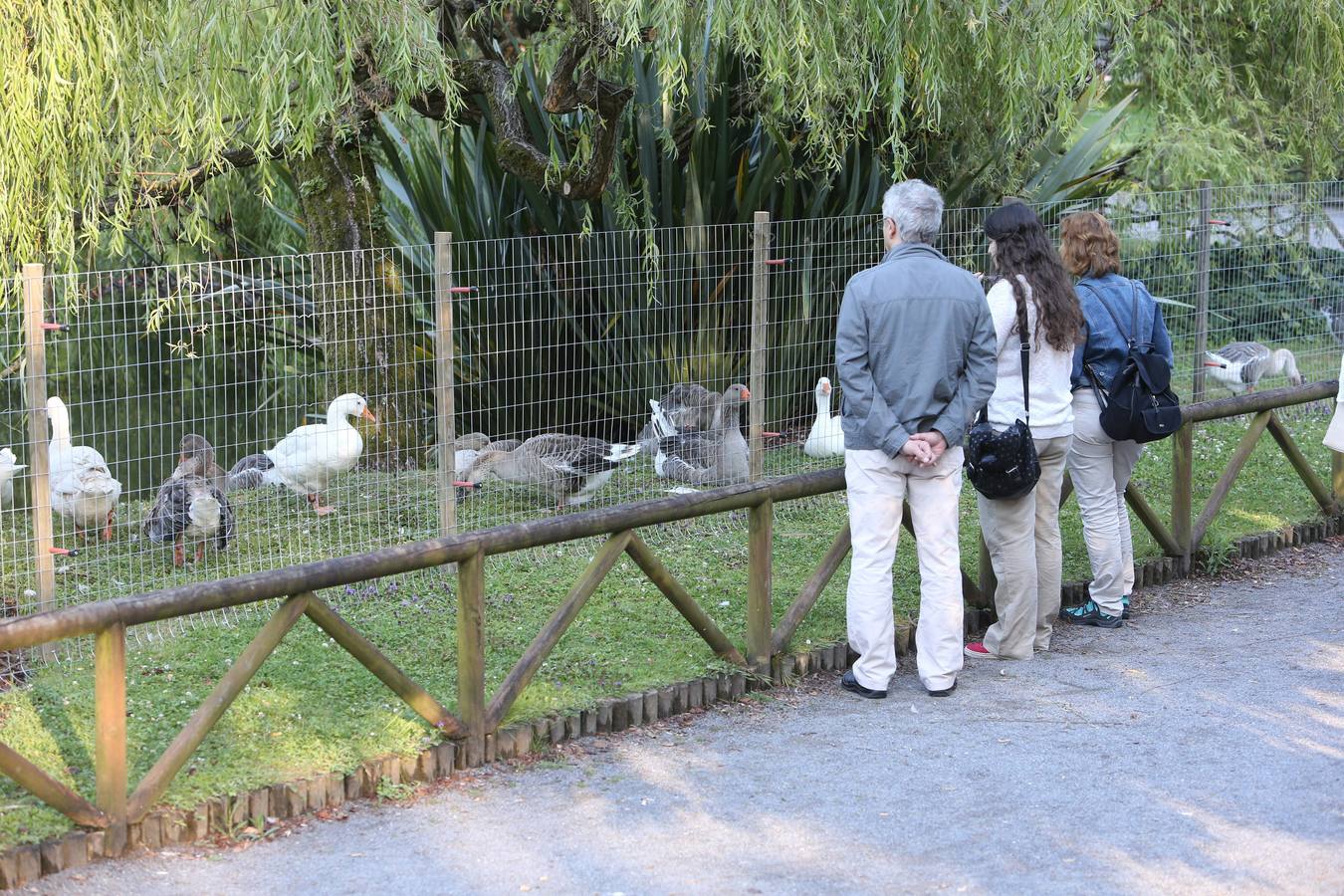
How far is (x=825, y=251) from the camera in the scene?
404 inches

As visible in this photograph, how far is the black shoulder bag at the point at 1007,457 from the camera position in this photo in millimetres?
5859

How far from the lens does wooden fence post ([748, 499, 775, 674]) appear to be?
231 inches

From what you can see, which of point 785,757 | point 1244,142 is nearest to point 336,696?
point 785,757

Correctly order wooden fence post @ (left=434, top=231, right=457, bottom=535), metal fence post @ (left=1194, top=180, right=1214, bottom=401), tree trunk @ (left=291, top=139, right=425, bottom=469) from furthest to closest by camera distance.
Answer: metal fence post @ (left=1194, top=180, right=1214, bottom=401) → tree trunk @ (left=291, top=139, right=425, bottom=469) → wooden fence post @ (left=434, top=231, right=457, bottom=535)

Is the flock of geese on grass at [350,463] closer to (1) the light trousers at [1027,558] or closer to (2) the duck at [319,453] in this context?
(2) the duck at [319,453]

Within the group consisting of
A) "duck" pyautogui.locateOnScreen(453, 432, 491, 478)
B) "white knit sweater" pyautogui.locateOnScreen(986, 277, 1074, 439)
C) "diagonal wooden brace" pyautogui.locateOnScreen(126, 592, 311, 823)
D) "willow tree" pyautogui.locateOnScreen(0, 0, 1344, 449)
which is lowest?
"diagonal wooden brace" pyautogui.locateOnScreen(126, 592, 311, 823)

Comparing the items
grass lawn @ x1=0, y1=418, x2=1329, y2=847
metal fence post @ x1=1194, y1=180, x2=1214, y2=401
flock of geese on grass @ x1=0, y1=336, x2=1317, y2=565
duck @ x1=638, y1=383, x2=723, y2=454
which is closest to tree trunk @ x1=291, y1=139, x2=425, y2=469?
flock of geese on grass @ x1=0, y1=336, x2=1317, y2=565

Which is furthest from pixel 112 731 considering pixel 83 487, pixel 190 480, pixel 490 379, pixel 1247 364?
pixel 1247 364

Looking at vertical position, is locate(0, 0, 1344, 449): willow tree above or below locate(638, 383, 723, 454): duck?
above

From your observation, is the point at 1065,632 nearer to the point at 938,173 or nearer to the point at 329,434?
the point at 329,434

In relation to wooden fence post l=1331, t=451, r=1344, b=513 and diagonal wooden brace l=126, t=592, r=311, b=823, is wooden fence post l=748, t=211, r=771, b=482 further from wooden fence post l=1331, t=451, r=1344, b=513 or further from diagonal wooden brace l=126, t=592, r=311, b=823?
diagonal wooden brace l=126, t=592, r=311, b=823

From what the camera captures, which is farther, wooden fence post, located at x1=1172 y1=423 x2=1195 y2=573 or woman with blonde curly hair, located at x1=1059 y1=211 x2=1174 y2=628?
wooden fence post, located at x1=1172 y1=423 x2=1195 y2=573

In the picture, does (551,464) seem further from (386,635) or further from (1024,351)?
(1024,351)

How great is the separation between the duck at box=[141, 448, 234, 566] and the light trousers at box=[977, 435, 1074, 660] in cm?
388
